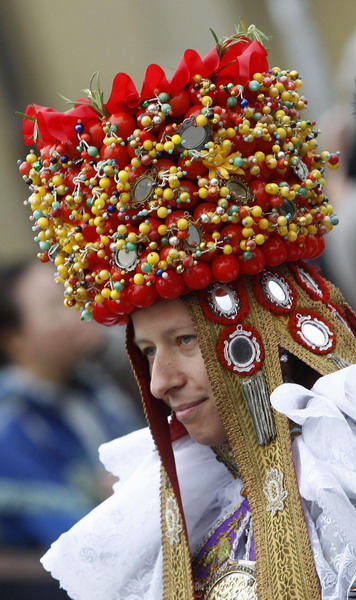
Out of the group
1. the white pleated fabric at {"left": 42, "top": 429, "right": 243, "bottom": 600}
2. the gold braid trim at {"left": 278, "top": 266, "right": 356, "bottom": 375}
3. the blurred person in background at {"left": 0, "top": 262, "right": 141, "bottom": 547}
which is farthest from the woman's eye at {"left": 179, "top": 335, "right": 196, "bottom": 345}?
the blurred person in background at {"left": 0, "top": 262, "right": 141, "bottom": 547}

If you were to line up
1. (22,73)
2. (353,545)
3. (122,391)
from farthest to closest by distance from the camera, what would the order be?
(22,73)
(122,391)
(353,545)

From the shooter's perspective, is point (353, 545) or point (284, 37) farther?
point (284, 37)

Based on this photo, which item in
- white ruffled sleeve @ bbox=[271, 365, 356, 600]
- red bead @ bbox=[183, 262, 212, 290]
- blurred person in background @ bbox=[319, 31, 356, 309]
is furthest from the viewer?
blurred person in background @ bbox=[319, 31, 356, 309]

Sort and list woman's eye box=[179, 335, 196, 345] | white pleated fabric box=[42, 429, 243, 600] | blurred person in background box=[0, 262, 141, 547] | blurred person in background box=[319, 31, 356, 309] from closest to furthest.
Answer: woman's eye box=[179, 335, 196, 345] < white pleated fabric box=[42, 429, 243, 600] < blurred person in background box=[319, 31, 356, 309] < blurred person in background box=[0, 262, 141, 547]

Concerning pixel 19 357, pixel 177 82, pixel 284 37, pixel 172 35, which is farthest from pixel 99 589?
pixel 172 35

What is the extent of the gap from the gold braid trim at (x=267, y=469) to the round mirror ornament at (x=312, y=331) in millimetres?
49

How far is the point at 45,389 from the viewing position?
384 centimetres

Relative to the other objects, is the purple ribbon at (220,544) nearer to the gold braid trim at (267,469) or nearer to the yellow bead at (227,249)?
the gold braid trim at (267,469)

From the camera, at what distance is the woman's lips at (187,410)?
2277 mm

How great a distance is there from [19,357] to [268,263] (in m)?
1.92

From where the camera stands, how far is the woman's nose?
2260mm

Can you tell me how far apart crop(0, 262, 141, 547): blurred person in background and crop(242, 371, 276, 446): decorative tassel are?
159cm

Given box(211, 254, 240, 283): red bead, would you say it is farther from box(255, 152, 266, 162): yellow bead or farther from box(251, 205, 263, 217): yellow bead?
box(255, 152, 266, 162): yellow bead

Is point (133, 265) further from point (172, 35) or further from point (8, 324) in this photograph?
point (172, 35)
